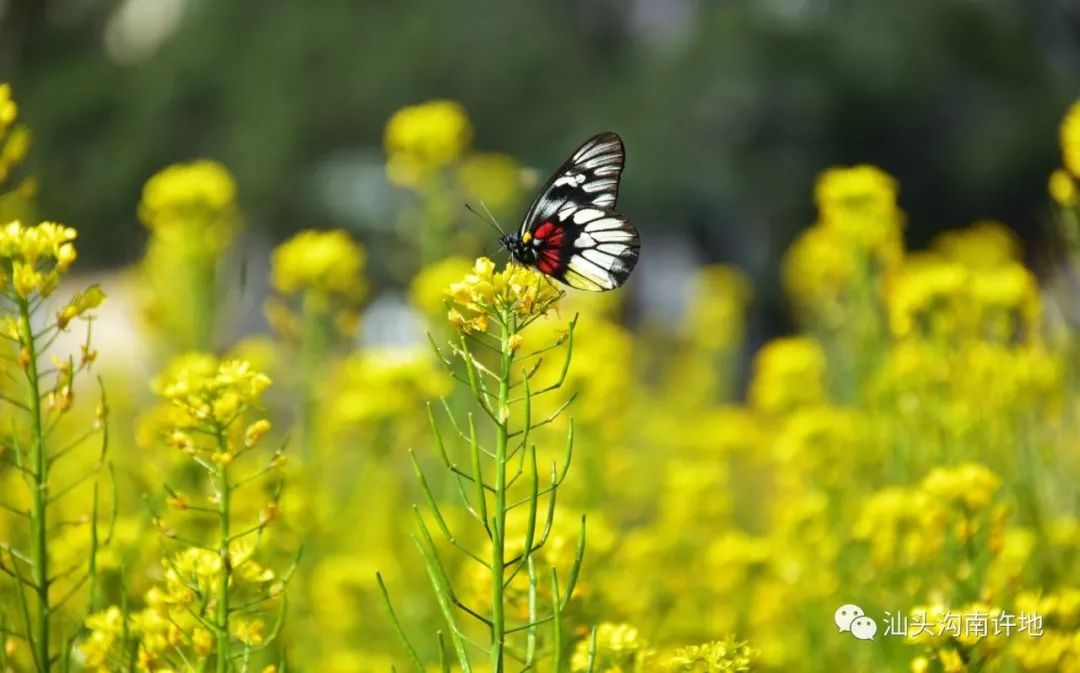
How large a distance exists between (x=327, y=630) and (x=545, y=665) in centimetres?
114

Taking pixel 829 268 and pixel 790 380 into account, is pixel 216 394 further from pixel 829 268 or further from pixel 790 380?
pixel 790 380

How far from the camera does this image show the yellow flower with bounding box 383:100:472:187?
320 centimetres

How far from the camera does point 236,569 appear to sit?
1509 mm

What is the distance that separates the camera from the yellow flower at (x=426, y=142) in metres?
3.20

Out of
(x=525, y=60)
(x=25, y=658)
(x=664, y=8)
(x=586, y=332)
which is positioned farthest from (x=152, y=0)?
(x=25, y=658)

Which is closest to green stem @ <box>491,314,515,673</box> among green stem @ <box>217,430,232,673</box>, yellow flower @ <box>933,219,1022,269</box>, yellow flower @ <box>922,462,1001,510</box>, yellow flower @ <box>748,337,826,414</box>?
green stem @ <box>217,430,232,673</box>

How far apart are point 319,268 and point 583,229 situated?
113cm

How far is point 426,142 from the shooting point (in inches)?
126

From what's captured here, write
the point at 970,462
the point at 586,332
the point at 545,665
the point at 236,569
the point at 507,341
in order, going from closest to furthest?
the point at 507,341 → the point at 236,569 → the point at 545,665 → the point at 970,462 → the point at 586,332

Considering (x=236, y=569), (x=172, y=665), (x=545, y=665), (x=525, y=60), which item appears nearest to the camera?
(x=236, y=569)

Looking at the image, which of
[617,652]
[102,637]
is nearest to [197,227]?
[102,637]

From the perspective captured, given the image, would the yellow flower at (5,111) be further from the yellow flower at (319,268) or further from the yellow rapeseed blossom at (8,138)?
the yellow flower at (319,268)

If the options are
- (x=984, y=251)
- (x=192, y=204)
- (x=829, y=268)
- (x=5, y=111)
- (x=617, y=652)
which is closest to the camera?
(x=617, y=652)

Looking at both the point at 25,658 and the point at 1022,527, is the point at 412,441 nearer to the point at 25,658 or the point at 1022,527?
the point at 25,658
